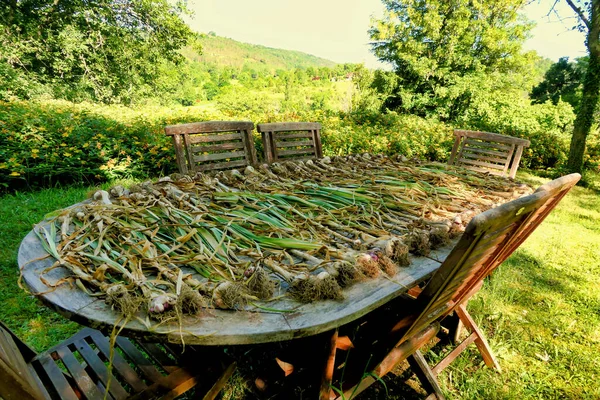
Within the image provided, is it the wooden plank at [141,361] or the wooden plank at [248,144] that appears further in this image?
the wooden plank at [248,144]

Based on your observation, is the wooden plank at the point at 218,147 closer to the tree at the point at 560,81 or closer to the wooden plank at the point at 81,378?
the wooden plank at the point at 81,378

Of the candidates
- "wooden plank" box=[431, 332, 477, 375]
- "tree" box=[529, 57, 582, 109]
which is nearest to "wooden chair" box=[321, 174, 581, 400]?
"wooden plank" box=[431, 332, 477, 375]

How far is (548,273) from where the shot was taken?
3.06 m

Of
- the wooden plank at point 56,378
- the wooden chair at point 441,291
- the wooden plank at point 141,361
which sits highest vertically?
the wooden chair at point 441,291

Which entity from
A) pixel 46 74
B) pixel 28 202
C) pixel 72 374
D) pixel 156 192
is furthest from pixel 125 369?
pixel 46 74

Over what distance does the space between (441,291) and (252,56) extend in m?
87.9

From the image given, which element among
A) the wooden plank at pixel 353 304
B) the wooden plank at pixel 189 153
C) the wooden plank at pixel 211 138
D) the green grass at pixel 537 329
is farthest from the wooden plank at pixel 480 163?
the wooden plank at pixel 189 153

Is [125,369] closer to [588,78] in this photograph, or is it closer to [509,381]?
[509,381]

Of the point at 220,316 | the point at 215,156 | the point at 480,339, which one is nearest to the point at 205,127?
the point at 215,156

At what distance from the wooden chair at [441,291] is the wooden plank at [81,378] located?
2.63 feet

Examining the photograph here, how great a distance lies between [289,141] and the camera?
105 inches

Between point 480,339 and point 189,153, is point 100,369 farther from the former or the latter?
point 480,339

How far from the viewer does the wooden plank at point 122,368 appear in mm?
1171

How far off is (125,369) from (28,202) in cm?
326
